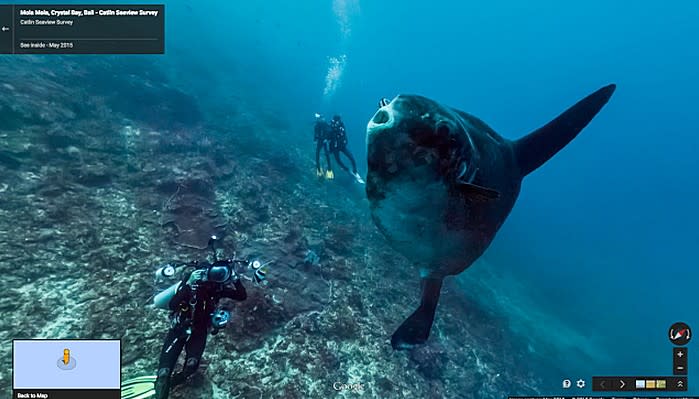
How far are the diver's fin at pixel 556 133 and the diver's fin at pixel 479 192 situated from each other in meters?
2.15

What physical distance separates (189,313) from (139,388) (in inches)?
50.7

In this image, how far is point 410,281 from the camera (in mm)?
10281

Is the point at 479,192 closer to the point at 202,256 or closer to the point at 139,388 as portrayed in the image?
the point at 139,388

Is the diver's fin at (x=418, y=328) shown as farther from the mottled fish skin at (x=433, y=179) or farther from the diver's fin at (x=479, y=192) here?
the diver's fin at (x=479, y=192)

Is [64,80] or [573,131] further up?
[64,80]

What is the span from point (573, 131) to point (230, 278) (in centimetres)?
478

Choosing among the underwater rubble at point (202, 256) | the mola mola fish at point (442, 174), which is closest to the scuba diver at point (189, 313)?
the underwater rubble at point (202, 256)

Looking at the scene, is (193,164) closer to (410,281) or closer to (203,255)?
(203,255)

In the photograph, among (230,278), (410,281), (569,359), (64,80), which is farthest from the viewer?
(569,359)

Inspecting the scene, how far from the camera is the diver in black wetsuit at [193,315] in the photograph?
429cm

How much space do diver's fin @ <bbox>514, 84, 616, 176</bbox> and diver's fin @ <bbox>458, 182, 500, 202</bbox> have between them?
2154 millimetres

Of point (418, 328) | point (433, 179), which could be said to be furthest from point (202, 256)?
point (433, 179)

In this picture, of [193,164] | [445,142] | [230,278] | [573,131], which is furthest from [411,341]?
[193,164]

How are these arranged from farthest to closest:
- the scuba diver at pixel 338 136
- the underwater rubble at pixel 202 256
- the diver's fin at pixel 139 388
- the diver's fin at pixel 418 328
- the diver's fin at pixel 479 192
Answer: the scuba diver at pixel 338 136
the underwater rubble at pixel 202 256
the diver's fin at pixel 139 388
the diver's fin at pixel 418 328
the diver's fin at pixel 479 192
